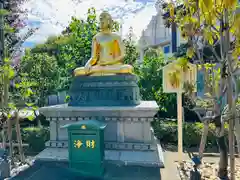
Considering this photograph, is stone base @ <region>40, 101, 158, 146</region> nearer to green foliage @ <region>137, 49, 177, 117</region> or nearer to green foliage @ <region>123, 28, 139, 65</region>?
green foliage @ <region>137, 49, 177, 117</region>

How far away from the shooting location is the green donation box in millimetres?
3959

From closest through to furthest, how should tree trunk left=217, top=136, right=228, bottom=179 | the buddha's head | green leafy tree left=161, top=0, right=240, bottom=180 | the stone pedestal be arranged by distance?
green leafy tree left=161, top=0, right=240, bottom=180, tree trunk left=217, top=136, right=228, bottom=179, the stone pedestal, the buddha's head

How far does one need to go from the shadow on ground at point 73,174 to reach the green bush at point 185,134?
3.21 m

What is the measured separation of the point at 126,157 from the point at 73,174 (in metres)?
1.06

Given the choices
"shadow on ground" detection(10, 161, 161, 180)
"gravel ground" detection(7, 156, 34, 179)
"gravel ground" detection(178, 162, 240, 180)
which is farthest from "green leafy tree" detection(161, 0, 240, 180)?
"gravel ground" detection(7, 156, 34, 179)

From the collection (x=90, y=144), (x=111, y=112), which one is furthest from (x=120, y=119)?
(x=90, y=144)

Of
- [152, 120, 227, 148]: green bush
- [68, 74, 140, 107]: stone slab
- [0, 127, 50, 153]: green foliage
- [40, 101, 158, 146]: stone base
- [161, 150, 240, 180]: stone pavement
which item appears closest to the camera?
[161, 150, 240, 180]: stone pavement

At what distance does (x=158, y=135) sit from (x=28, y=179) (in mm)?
4529

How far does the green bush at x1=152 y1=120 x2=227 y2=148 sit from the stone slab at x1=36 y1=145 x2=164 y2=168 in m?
2.76

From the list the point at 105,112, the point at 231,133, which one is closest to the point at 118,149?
the point at 105,112

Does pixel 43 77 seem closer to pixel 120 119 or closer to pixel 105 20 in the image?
pixel 105 20

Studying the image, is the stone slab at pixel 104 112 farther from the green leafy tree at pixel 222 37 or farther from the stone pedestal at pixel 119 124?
the green leafy tree at pixel 222 37

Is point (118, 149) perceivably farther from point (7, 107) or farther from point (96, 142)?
point (7, 107)

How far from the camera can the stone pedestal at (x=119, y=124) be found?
459 cm
